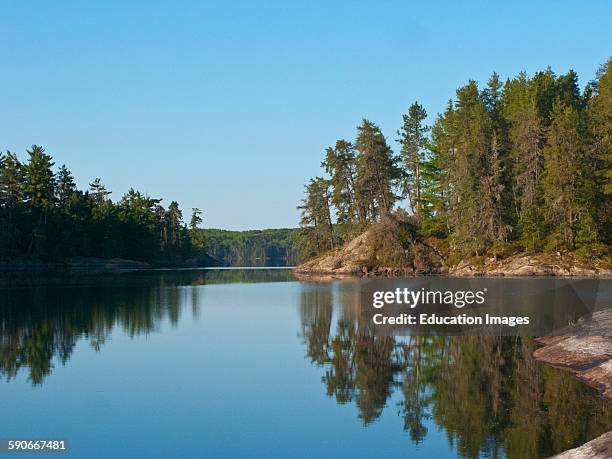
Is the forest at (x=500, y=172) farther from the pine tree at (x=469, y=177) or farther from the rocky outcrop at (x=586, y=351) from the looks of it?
the rocky outcrop at (x=586, y=351)

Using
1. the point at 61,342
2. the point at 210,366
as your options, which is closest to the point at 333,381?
the point at 210,366

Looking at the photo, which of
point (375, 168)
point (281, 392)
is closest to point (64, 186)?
point (375, 168)

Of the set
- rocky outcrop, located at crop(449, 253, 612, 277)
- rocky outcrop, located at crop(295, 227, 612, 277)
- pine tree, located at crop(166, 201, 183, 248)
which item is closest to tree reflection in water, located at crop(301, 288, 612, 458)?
rocky outcrop, located at crop(449, 253, 612, 277)

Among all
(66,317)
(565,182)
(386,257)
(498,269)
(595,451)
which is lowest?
(595,451)

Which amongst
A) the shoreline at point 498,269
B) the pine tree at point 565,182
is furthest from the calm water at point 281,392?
the pine tree at point 565,182

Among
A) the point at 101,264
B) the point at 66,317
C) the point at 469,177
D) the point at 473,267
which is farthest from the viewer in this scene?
the point at 101,264

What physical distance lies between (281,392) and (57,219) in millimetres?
112132

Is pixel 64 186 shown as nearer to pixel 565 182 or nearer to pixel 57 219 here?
pixel 57 219

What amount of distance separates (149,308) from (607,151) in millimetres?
60334

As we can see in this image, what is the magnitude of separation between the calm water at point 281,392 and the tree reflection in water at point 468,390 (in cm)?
6

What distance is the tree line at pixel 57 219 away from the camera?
12081 centimetres

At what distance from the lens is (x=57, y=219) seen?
12475cm

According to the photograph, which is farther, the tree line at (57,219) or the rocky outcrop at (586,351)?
the tree line at (57,219)

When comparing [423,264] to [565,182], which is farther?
[423,264]
